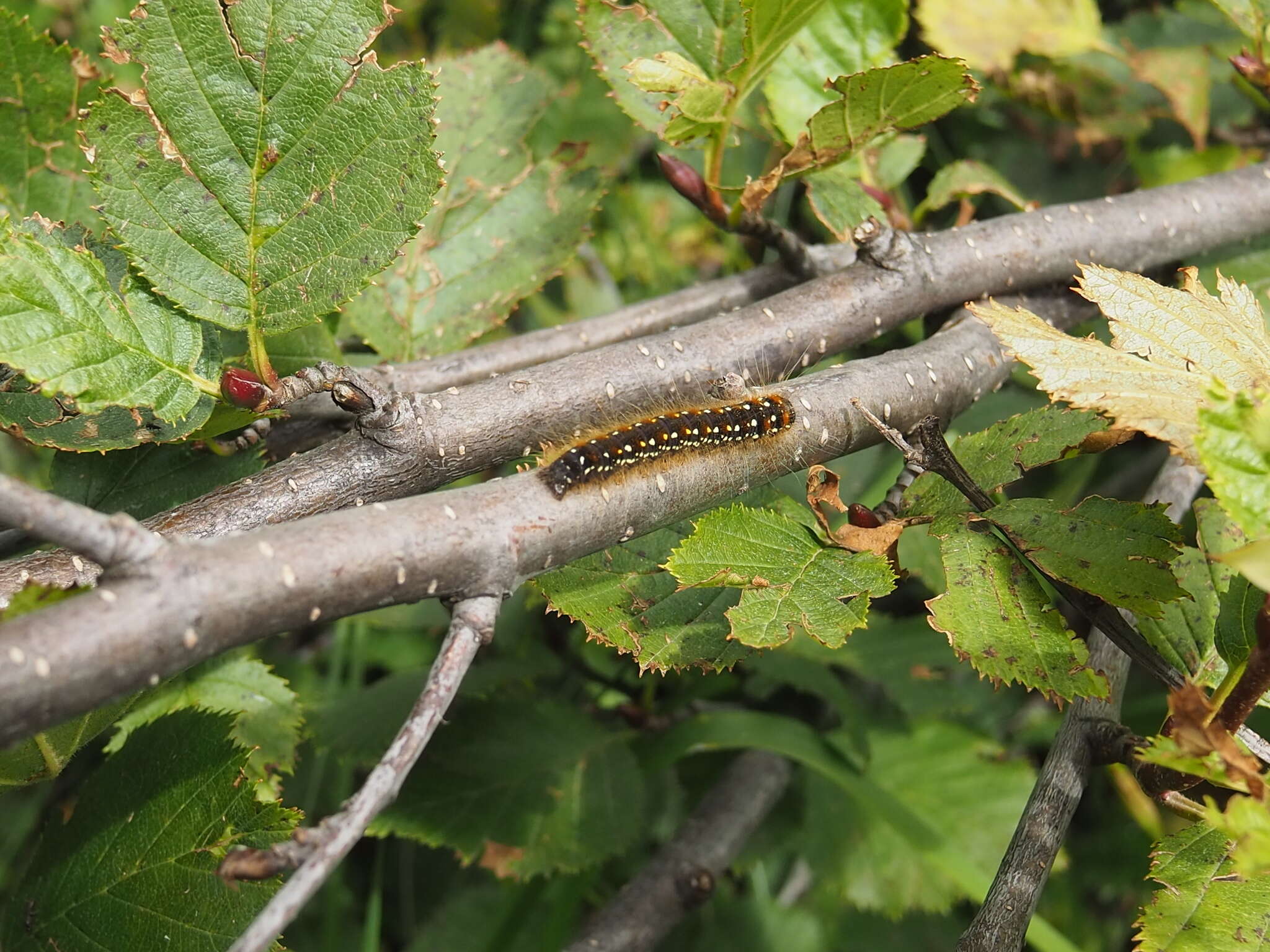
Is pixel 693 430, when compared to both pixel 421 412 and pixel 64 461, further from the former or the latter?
pixel 64 461

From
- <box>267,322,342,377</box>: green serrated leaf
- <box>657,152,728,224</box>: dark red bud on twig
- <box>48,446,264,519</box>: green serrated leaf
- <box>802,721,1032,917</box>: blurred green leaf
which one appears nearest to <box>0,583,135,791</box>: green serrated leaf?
<box>48,446,264,519</box>: green serrated leaf

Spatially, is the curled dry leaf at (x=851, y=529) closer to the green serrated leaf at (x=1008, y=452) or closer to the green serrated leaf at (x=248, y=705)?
the green serrated leaf at (x=1008, y=452)

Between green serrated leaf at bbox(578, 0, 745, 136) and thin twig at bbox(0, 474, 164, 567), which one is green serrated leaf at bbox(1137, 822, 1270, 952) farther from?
green serrated leaf at bbox(578, 0, 745, 136)

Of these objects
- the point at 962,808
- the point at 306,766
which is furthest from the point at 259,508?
the point at 962,808

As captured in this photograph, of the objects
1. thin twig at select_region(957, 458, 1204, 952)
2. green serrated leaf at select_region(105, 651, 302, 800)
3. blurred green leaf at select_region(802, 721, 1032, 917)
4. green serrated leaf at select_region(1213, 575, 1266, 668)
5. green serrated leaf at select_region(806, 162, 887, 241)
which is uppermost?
green serrated leaf at select_region(806, 162, 887, 241)

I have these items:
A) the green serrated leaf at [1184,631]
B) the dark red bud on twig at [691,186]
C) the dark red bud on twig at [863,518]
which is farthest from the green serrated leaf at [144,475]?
the green serrated leaf at [1184,631]
